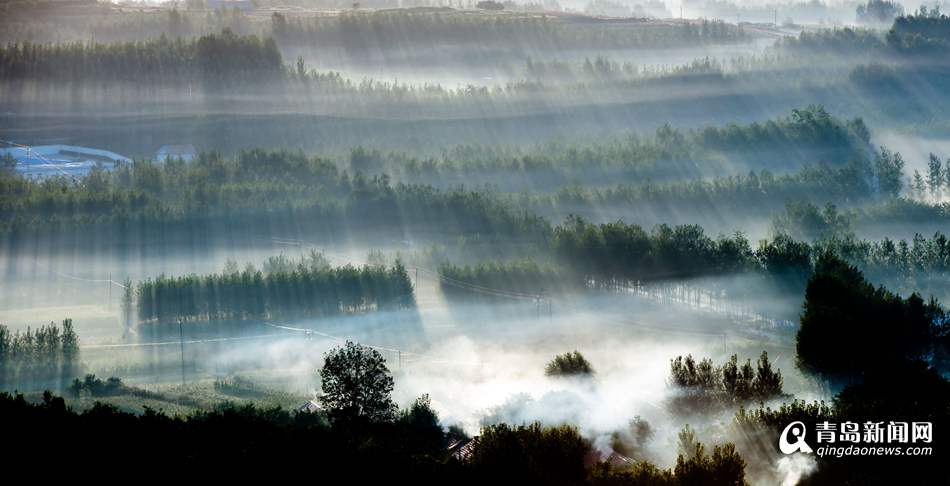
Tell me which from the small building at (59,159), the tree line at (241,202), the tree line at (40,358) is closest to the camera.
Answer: the tree line at (40,358)

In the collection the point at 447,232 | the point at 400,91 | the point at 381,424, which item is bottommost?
the point at 381,424

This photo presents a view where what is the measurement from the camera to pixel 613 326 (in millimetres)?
48250

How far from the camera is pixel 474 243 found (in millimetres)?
60000

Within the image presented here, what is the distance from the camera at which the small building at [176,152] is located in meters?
81.7

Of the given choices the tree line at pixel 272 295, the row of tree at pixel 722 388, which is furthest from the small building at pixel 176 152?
the row of tree at pixel 722 388

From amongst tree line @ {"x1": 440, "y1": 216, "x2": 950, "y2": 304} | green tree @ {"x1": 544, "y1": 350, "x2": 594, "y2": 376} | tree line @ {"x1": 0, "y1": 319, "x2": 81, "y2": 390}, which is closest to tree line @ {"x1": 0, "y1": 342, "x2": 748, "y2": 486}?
green tree @ {"x1": 544, "y1": 350, "x2": 594, "y2": 376}

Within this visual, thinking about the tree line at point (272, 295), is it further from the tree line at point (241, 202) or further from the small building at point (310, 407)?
the small building at point (310, 407)

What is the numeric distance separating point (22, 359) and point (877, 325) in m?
25.0

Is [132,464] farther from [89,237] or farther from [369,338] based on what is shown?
[89,237]

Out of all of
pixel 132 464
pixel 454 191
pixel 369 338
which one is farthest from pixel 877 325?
pixel 454 191

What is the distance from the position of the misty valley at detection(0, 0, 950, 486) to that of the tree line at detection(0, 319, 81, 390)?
12 centimetres

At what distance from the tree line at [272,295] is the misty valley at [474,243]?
0.13 metres

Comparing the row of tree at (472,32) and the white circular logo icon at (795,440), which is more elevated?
the row of tree at (472,32)

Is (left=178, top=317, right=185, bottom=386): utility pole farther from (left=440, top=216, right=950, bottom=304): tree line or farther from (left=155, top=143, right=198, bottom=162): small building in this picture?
(left=155, top=143, right=198, bottom=162): small building
